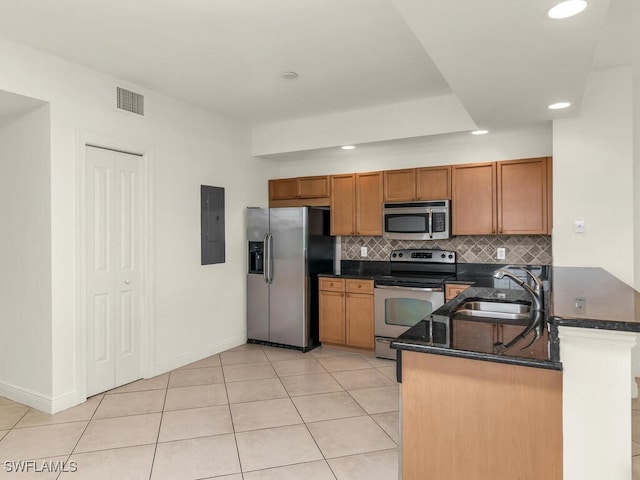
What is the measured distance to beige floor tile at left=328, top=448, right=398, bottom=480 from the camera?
2.32m

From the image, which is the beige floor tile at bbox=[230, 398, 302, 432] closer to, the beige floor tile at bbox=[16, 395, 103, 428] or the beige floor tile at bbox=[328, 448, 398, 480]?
the beige floor tile at bbox=[328, 448, 398, 480]

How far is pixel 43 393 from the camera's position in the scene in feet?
10.6

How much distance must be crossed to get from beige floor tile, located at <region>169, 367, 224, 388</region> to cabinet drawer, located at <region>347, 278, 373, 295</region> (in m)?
1.65

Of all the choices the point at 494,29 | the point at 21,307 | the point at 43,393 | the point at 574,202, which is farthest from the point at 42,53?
the point at 574,202

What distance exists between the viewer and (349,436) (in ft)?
9.15

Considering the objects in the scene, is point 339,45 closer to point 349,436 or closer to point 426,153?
point 426,153

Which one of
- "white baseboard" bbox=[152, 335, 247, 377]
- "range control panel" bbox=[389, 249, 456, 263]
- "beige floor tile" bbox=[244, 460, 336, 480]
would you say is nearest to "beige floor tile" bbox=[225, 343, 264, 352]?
"white baseboard" bbox=[152, 335, 247, 377]

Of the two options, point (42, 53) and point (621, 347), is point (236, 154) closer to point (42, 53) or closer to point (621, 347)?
point (42, 53)

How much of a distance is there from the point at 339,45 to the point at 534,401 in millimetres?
2572

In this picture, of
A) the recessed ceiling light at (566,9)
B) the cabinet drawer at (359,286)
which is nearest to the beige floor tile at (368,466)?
the cabinet drawer at (359,286)

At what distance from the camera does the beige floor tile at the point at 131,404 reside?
319 cm

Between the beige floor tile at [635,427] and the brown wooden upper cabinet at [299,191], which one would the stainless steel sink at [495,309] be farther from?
the brown wooden upper cabinet at [299,191]

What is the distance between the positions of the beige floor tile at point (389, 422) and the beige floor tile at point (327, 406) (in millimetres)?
Result: 136

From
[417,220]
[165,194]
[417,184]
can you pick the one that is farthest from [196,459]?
[417,184]
